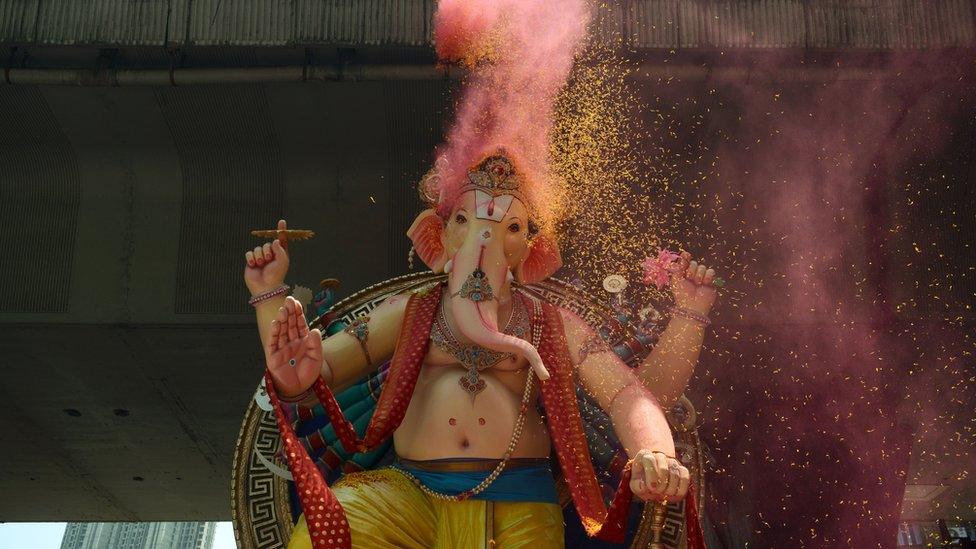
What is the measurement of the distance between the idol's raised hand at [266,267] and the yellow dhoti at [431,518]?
2.25ft

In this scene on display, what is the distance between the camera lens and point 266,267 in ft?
10.9

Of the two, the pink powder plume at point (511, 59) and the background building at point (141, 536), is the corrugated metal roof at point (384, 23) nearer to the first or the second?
the pink powder plume at point (511, 59)

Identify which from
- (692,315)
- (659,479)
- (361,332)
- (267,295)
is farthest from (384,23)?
(659,479)

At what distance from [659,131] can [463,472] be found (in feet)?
7.59

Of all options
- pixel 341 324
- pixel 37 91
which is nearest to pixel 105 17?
pixel 37 91

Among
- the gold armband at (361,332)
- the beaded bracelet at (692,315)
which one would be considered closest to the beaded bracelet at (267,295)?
the gold armband at (361,332)

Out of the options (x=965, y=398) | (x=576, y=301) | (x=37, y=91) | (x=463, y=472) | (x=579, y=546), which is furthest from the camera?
(x=965, y=398)

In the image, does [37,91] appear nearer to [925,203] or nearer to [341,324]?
[341,324]

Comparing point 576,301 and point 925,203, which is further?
point 925,203

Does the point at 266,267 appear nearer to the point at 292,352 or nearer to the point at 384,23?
the point at 292,352

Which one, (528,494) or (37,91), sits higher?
(37,91)

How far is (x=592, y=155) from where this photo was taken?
4531 mm

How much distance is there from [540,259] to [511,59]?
951 mm

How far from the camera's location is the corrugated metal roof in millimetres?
4289
